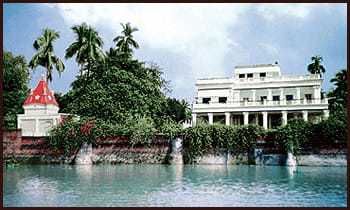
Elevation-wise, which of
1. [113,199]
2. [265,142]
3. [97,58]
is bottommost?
[113,199]

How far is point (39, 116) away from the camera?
92.0 ft

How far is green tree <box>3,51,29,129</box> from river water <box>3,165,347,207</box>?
14008 mm

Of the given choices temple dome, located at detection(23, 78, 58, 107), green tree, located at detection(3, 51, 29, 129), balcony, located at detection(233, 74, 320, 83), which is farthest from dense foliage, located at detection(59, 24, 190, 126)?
balcony, located at detection(233, 74, 320, 83)

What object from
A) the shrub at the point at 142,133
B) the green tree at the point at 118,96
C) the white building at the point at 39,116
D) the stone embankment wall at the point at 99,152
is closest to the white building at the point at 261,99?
the green tree at the point at 118,96

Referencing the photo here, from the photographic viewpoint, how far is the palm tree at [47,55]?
3753 centimetres

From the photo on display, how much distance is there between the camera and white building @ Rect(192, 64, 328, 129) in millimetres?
32531

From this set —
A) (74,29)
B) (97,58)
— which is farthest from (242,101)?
(74,29)

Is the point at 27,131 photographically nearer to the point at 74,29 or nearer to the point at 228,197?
the point at 74,29

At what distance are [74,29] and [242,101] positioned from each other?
15549 millimetres

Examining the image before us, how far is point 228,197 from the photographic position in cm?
1229

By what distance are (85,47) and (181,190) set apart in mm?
25474

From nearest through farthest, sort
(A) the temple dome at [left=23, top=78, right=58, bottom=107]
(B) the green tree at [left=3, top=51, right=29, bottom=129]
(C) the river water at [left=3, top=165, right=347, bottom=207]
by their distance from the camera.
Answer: (C) the river water at [left=3, top=165, right=347, bottom=207], (A) the temple dome at [left=23, top=78, right=58, bottom=107], (B) the green tree at [left=3, top=51, right=29, bottom=129]

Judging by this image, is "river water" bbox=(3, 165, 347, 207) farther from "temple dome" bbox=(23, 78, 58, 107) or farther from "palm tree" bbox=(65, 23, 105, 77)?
"palm tree" bbox=(65, 23, 105, 77)

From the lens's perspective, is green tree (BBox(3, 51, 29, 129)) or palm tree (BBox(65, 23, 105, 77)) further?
palm tree (BBox(65, 23, 105, 77))
